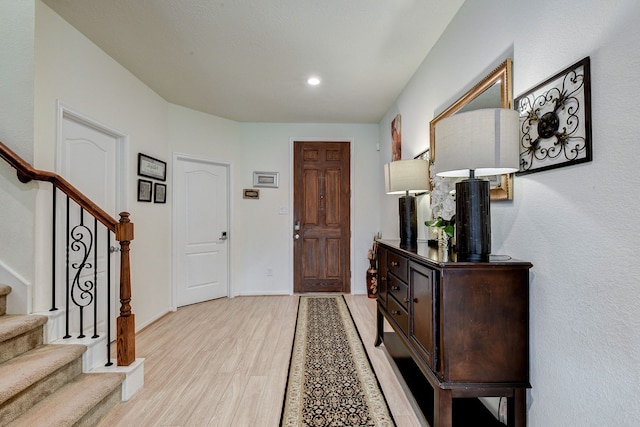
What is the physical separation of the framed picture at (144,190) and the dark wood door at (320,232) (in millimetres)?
1939

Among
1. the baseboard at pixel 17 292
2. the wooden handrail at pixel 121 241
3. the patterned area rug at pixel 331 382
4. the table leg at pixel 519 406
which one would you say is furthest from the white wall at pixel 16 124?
the table leg at pixel 519 406

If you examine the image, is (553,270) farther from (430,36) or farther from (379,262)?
(430,36)

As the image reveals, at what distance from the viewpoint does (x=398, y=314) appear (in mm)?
1943

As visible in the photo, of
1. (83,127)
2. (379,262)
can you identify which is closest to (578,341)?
(379,262)

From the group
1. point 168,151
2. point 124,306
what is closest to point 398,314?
point 124,306

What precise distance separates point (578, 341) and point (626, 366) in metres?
0.17

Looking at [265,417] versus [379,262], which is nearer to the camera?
[265,417]

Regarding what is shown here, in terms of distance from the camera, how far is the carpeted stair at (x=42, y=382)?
4.65ft

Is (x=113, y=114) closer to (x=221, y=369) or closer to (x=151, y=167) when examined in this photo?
(x=151, y=167)

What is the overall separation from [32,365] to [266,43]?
258cm

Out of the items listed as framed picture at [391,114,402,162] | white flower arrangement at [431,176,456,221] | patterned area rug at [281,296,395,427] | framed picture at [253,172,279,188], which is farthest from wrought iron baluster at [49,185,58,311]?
framed picture at [391,114,402,162]

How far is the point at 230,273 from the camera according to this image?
4203 mm

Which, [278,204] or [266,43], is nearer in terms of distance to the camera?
[266,43]

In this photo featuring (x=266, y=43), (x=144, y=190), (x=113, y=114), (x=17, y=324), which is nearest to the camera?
(x=17, y=324)
